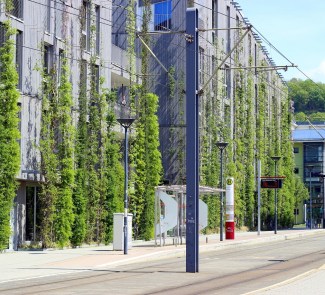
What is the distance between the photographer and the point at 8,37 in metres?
39.6

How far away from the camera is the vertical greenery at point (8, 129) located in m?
39.0

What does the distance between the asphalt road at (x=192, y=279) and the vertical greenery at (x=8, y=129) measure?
7431 mm

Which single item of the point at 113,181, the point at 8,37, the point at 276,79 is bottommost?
the point at 113,181

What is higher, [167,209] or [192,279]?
[167,209]

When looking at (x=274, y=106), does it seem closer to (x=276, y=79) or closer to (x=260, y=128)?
(x=276, y=79)

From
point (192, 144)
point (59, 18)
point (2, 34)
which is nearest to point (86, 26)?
point (59, 18)

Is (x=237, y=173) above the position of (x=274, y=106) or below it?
below

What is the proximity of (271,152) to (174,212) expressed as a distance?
50308mm

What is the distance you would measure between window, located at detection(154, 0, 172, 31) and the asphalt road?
35186mm

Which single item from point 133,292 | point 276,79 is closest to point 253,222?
point 276,79

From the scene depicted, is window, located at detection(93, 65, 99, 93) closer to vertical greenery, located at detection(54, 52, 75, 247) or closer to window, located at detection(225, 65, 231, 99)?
vertical greenery, located at detection(54, 52, 75, 247)

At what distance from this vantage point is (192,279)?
2550cm

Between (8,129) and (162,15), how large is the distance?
106ft

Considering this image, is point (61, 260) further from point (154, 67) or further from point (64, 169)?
point (154, 67)
